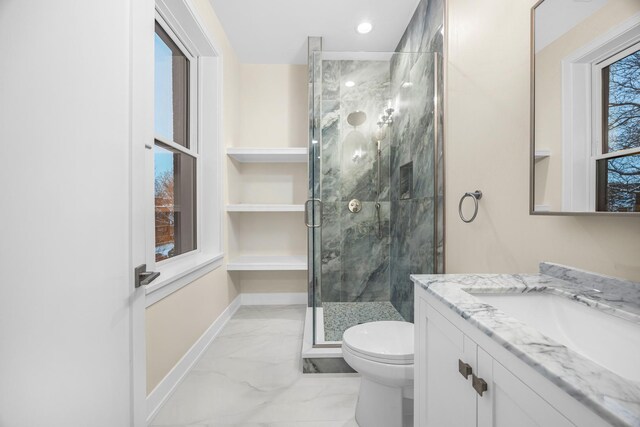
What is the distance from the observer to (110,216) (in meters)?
0.76

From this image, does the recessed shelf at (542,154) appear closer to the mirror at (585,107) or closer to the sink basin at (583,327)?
the mirror at (585,107)

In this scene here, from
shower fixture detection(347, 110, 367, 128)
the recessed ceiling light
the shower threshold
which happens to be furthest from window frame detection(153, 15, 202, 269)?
the recessed ceiling light

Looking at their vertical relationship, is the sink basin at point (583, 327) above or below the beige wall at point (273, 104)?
below

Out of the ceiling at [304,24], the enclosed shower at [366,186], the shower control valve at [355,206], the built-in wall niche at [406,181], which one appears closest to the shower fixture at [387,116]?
the enclosed shower at [366,186]

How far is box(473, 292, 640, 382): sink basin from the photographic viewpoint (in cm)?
61

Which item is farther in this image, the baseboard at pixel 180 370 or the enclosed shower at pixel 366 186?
the enclosed shower at pixel 366 186

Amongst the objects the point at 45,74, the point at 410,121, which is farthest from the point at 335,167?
the point at 45,74

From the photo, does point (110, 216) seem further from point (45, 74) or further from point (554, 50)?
point (554, 50)

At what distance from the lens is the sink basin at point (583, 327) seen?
61cm

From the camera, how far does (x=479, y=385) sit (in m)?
0.59

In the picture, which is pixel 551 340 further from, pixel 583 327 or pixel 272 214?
pixel 272 214

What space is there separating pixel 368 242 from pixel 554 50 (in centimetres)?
160

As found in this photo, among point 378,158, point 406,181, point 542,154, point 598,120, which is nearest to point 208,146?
point 378,158

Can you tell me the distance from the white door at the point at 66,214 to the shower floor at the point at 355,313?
4.71 feet
